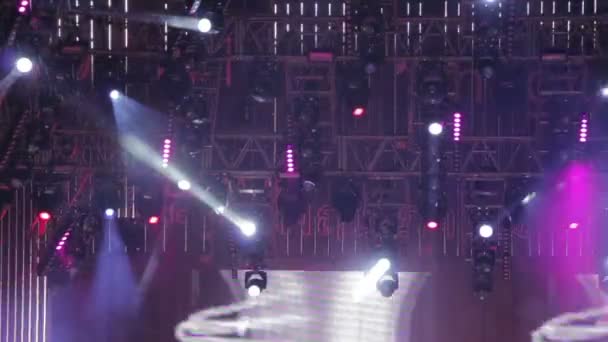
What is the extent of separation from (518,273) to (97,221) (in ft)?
17.3

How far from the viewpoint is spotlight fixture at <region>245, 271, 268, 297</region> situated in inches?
384

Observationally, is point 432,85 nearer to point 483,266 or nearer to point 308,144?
point 308,144

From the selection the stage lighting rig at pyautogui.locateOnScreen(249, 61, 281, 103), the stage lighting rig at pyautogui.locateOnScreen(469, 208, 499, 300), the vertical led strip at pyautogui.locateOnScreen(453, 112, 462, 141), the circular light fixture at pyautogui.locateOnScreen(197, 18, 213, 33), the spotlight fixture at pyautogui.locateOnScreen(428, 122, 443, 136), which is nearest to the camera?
the circular light fixture at pyautogui.locateOnScreen(197, 18, 213, 33)

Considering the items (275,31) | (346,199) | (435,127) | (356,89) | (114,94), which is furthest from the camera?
(275,31)

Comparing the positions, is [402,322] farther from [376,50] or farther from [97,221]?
[97,221]

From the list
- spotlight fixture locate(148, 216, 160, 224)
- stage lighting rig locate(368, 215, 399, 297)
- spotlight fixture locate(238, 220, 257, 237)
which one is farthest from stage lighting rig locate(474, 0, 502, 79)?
spotlight fixture locate(148, 216, 160, 224)

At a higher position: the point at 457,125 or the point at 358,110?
the point at 358,110

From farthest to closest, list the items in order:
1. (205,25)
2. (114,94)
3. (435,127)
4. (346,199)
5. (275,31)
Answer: (275,31), (114,94), (346,199), (435,127), (205,25)

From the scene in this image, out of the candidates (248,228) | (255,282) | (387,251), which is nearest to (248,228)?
(248,228)

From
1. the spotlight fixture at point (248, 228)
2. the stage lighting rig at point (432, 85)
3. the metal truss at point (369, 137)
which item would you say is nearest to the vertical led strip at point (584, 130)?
the metal truss at point (369, 137)

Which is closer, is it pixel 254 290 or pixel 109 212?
pixel 254 290

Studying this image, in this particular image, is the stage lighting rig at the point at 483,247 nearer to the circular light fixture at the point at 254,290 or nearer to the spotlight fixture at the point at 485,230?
the spotlight fixture at the point at 485,230

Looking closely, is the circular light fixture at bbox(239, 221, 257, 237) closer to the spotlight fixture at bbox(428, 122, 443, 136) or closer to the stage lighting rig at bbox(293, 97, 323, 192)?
the stage lighting rig at bbox(293, 97, 323, 192)

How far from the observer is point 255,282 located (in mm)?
9766
